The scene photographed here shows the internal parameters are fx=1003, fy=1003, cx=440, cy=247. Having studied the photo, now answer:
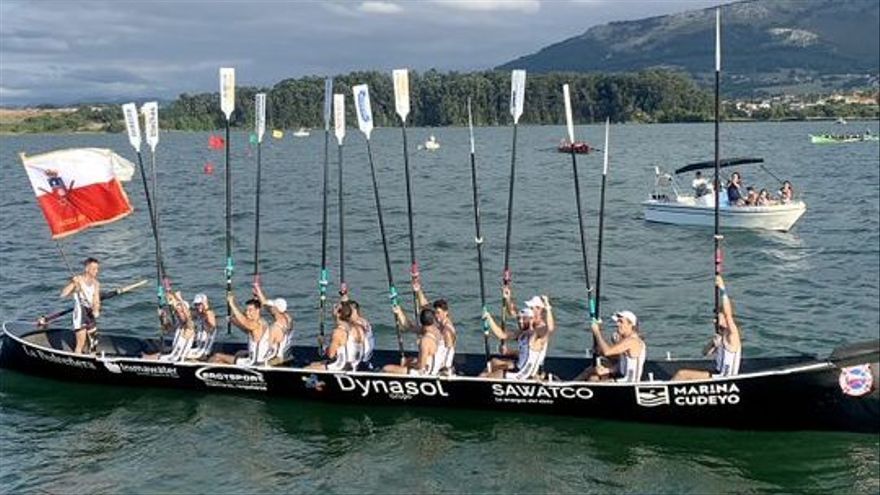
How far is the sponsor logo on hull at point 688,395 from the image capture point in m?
16.0

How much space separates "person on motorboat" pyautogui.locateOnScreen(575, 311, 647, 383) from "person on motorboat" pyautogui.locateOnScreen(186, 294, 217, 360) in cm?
750

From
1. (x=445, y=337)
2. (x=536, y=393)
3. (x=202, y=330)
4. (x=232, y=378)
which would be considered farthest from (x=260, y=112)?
(x=536, y=393)

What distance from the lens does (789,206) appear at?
1526 inches

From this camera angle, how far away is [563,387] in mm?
16812

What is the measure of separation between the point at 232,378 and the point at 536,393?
229 inches

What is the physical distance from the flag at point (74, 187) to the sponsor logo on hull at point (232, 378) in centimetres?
495

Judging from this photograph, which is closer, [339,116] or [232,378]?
[232,378]

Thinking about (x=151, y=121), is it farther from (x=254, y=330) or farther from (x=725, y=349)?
(x=725, y=349)

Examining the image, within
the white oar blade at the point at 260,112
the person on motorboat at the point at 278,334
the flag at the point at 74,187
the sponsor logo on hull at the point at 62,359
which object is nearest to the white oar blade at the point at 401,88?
the white oar blade at the point at 260,112

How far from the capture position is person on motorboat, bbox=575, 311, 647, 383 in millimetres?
16359

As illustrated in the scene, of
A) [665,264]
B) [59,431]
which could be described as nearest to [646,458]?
[59,431]

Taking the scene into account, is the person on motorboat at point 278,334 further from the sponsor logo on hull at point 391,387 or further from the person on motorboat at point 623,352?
the person on motorboat at point 623,352

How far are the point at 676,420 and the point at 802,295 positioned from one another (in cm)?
1361

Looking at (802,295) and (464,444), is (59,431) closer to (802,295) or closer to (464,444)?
(464,444)
